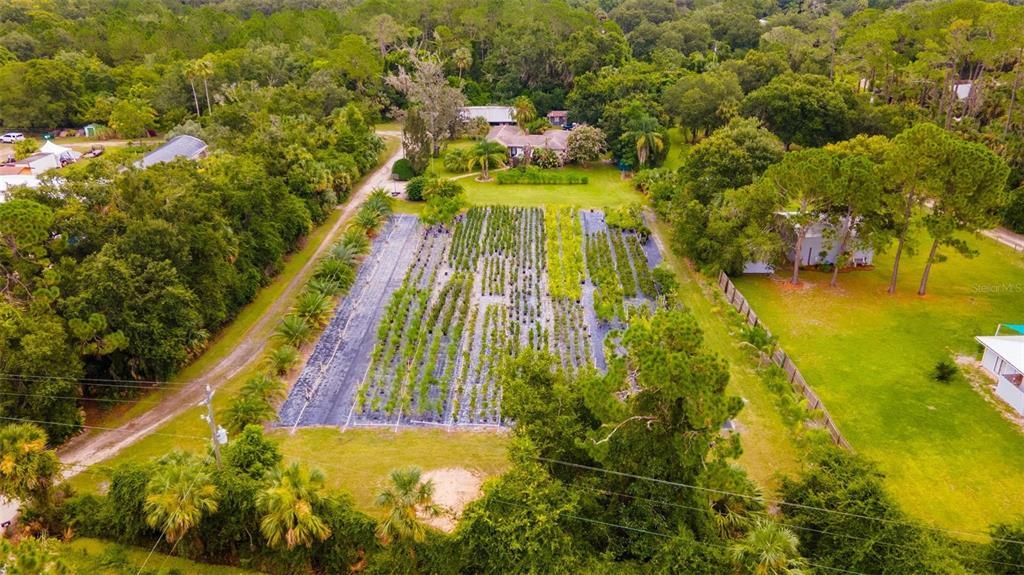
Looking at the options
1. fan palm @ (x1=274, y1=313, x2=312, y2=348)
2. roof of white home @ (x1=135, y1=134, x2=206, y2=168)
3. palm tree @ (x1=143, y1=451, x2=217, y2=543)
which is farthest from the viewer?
roof of white home @ (x1=135, y1=134, x2=206, y2=168)

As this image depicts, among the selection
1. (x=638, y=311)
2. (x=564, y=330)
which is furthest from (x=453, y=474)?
(x=638, y=311)

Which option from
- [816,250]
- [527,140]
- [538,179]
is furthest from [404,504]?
[527,140]

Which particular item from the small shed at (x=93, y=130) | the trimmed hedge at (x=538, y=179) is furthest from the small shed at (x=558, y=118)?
the small shed at (x=93, y=130)

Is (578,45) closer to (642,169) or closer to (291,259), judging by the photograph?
(642,169)

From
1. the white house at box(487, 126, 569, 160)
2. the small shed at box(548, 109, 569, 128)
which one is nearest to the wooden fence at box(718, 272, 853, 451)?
the white house at box(487, 126, 569, 160)

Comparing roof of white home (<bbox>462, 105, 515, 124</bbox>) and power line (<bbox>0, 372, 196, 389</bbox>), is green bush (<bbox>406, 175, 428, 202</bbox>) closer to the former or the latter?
roof of white home (<bbox>462, 105, 515, 124</bbox>)

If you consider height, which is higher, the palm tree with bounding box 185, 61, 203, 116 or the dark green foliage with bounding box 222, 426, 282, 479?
the palm tree with bounding box 185, 61, 203, 116

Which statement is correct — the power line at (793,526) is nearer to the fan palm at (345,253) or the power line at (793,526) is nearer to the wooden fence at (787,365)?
the wooden fence at (787,365)
